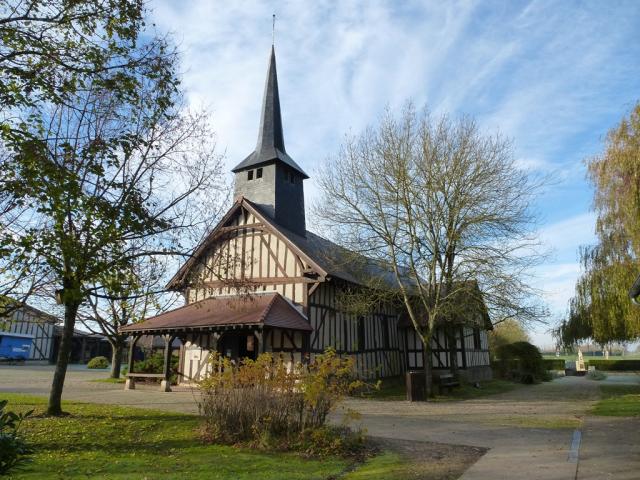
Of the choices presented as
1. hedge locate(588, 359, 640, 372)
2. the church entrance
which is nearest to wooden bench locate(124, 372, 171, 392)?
the church entrance

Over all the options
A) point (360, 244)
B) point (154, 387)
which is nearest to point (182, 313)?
point (154, 387)

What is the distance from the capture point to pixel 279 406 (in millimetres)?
6996

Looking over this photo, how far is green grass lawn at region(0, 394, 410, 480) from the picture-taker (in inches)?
209

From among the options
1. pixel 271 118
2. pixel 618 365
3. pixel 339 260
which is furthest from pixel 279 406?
pixel 618 365

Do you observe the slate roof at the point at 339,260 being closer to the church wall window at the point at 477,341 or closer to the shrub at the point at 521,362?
the church wall window at the point at 477,341

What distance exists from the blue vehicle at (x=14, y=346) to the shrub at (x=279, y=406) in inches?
1328

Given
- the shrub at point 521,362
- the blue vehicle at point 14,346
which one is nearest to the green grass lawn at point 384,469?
the shrub at point 521,362

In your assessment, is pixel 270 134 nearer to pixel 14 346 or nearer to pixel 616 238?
pixel 616 238

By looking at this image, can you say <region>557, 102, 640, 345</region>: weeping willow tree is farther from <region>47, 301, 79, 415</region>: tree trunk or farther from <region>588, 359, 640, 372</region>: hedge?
<region>588, 359, 640, 372</region>: hedge

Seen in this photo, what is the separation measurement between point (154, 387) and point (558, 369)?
36.2 m

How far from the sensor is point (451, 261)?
15.1 meters

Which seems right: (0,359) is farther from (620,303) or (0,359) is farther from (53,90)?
(620,303)

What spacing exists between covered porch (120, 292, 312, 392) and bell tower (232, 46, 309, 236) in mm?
3977

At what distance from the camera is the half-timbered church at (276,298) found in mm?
15305
